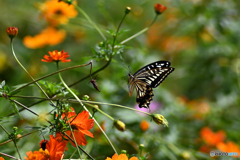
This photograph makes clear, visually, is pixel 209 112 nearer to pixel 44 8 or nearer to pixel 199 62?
pixel 199 62

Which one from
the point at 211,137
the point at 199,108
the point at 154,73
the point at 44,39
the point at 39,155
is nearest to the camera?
the point at 39,155

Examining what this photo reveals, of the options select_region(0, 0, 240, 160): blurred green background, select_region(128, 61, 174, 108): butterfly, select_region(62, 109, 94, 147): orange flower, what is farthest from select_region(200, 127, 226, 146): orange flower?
select_region(62, 109, 94, 147): orange flower

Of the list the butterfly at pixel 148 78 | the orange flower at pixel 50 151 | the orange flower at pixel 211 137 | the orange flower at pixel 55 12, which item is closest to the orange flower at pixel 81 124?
the orange flower at pixel 50 151

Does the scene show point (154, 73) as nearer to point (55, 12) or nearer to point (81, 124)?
point (81, 124)

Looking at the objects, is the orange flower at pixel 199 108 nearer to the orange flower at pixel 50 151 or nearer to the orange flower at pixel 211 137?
the orange flower at pixel 211 137

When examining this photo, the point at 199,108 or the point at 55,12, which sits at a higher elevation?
the point at 55,12

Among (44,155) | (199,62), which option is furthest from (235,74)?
(44,155)

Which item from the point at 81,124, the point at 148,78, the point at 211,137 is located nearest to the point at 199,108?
the point at 211,137
